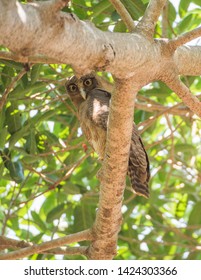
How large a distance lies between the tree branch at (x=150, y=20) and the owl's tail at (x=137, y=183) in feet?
4.50

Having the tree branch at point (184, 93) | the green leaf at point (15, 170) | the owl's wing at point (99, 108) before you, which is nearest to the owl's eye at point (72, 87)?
the owl's wing at point (99, 108)

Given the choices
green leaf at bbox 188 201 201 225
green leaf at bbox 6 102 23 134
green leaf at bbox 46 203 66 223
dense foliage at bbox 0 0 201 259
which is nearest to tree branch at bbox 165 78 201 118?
dense foliage at bbox 0 0 201 259

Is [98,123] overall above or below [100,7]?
below

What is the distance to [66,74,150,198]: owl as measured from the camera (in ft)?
13.4

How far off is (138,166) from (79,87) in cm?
105

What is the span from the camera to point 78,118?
15.5ft

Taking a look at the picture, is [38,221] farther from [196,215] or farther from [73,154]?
[196,215]

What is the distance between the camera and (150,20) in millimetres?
2934

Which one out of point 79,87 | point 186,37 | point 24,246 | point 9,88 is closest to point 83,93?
point 79,87

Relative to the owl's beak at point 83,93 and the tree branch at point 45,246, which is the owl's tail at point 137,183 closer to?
the tree branch at point 45,246

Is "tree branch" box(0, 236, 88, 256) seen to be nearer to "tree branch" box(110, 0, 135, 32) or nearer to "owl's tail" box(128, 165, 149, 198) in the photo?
"owl's tail" box(128, 165, 149, 198)

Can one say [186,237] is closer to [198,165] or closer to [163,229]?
[163,229]

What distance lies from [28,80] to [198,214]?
2245 millimetres

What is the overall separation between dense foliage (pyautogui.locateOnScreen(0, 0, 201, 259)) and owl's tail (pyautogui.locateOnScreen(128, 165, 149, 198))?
0.42 m
